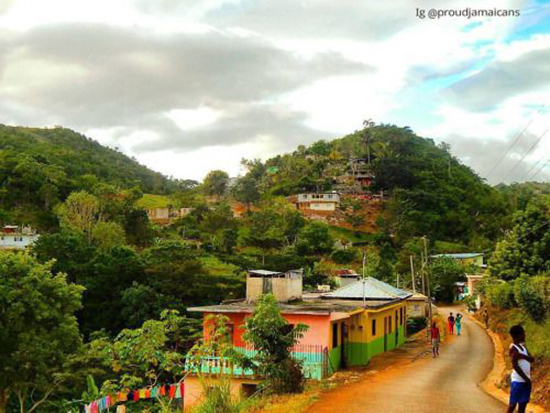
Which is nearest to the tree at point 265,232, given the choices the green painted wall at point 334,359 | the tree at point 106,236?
the tree at point 106,236

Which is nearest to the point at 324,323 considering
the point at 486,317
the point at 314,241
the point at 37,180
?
the point at 486,317

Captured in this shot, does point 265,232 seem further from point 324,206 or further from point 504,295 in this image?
point 504,295

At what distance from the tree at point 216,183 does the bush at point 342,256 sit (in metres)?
46.4

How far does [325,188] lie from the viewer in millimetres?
99750

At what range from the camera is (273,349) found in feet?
49.9

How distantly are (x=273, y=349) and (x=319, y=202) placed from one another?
7728 centimetres

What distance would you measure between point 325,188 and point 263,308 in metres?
85.3

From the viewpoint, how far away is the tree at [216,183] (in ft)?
362

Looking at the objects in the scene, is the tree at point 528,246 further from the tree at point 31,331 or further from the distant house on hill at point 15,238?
the distant house on hill at point 15,238

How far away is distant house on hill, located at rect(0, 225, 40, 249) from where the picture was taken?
5438 centimetres

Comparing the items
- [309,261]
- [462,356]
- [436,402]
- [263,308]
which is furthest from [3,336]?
[309,261]

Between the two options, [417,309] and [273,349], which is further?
[417,309]

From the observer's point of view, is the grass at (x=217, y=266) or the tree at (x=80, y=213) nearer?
the grass at (x=217, y=266)

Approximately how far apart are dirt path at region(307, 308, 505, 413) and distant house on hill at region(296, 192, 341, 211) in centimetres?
6763
